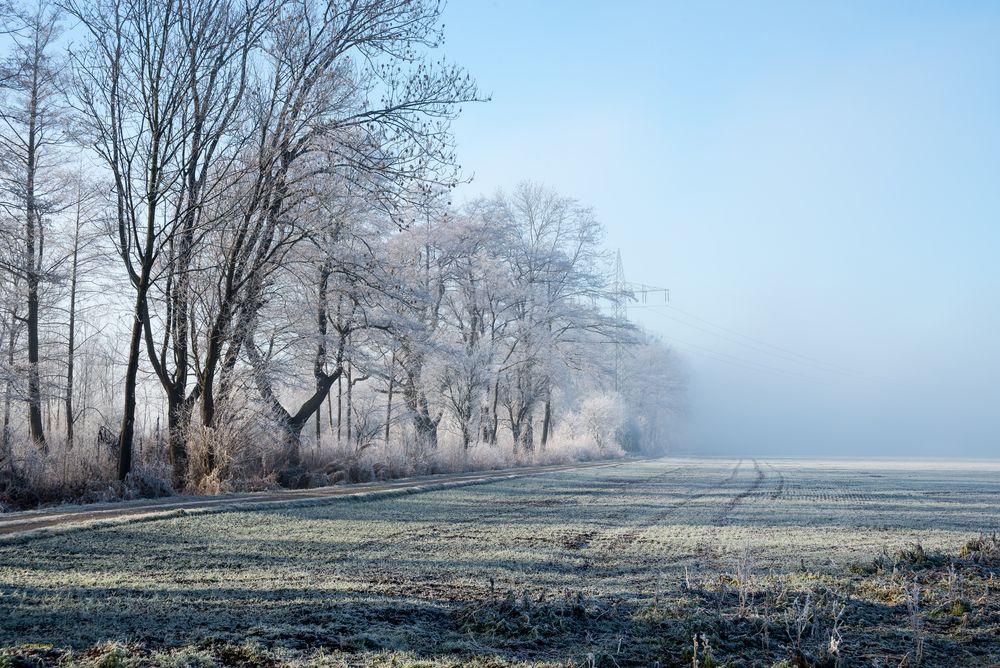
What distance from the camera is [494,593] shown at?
19.7ft

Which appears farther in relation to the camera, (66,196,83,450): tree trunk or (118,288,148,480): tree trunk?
(66,196,83,450): tree trunk

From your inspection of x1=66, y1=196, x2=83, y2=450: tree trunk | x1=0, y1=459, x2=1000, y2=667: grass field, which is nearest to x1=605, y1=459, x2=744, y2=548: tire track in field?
x1=0, y1=459, x2=1000, y2=667: grass field

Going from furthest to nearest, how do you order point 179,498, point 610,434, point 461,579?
point 610,434 < point 179,498 < point 461,579

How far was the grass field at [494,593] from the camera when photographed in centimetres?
448

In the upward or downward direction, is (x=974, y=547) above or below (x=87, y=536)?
below

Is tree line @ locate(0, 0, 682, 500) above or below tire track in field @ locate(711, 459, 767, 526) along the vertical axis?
above

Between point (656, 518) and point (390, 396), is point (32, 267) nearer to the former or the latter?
point (390, 396)

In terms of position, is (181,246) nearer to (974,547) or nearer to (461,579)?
(461,579)

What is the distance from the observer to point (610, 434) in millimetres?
51375

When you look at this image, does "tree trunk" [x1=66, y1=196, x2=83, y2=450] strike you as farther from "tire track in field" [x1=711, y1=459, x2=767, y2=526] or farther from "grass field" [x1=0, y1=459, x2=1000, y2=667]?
"tire track in field" [x1=711, y1=459, x2=767, y2=526]

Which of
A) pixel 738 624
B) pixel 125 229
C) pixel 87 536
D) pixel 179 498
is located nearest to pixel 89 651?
pixel 738 624

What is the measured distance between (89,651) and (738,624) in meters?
3.83

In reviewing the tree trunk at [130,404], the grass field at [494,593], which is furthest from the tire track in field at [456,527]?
the tree trunk at [130,404]

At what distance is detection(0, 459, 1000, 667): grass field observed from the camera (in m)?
4.48
